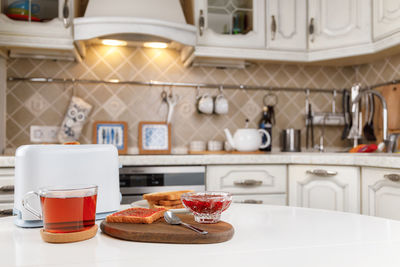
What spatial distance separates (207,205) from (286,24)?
7.09ft

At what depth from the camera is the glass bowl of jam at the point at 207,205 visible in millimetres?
673

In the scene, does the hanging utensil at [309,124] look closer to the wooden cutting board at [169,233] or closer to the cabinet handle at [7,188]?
the cabinet handle at [7,188]

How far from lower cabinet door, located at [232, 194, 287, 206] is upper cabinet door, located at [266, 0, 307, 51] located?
39.2 inches

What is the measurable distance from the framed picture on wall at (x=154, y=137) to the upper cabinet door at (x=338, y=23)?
114cm

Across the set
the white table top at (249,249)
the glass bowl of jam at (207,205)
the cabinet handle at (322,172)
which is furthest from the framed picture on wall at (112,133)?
the glass bowl of jam at (207,205)

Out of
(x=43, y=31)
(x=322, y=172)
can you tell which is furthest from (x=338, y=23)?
(x=43, y=31)

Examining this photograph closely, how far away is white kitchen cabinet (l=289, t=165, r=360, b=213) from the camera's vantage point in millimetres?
2025

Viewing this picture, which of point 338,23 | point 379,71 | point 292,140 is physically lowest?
point 292,140

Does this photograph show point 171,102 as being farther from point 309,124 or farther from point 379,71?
point 379,71

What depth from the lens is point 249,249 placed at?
1.87 ft

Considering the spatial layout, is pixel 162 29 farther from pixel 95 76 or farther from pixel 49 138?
pixel 49 138

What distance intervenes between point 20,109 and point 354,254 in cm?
241

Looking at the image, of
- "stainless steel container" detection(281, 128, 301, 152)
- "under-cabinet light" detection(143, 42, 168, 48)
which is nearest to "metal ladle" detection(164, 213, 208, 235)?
"under-cabinet light" detection(143, 42, 168, 48)

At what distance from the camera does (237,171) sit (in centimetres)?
215
